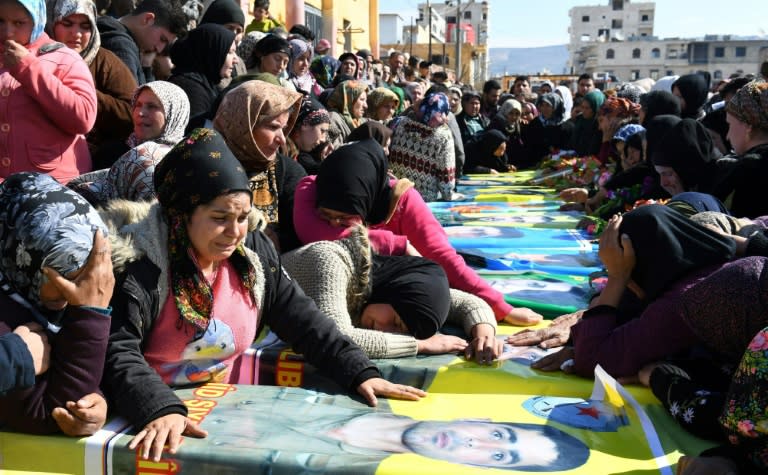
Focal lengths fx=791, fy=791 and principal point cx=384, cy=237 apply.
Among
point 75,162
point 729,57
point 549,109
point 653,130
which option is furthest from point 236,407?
point 729,57

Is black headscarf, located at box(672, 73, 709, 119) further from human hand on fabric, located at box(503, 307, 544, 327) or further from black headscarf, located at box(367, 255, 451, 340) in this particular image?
black headscarf, located at box(367, 255, 451, 340)

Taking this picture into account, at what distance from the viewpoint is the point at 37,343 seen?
2.00m

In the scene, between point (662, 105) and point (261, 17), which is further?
point (261, 17)

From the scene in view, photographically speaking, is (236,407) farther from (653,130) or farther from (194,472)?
(653,130)

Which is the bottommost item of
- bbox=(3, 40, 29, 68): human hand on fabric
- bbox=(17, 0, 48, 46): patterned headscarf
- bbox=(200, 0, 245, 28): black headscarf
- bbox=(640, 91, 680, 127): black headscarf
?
bbox=(640, 91, 680, 127): black headscarf

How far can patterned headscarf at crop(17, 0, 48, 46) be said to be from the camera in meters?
3.25

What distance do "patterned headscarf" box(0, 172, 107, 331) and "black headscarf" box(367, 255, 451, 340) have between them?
1400 millimetres

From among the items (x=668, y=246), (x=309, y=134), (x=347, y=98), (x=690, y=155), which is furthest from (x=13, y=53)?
(x=347, y=98)

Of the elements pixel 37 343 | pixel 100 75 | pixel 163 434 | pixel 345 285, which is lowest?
pixel 163 434

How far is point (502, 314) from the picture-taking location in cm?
361

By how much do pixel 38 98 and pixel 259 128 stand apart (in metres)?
0.90

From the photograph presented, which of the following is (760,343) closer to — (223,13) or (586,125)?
(223,13)

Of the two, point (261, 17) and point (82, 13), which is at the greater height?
point (261, 17)

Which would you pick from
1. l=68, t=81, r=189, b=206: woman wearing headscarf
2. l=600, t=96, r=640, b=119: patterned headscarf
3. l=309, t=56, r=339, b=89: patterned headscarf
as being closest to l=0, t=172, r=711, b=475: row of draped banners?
l=68, t=81, r=189, b=206: woman wearing headscarf
